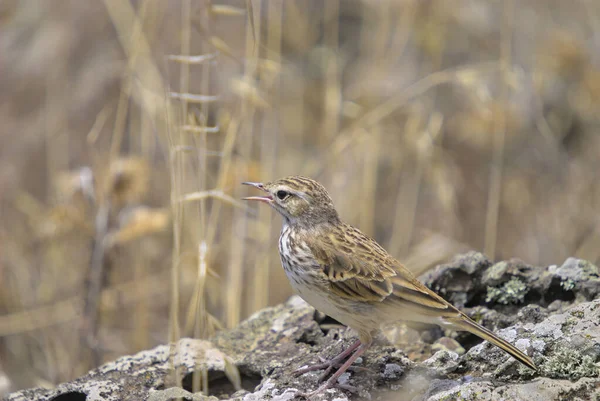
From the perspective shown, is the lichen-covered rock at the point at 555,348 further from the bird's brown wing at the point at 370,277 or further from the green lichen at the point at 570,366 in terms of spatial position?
the bird's brown wing at the point at 370,277

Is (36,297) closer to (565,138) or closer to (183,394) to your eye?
(183,394)

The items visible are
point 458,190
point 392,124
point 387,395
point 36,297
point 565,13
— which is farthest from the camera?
point 565,13

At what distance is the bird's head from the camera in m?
4.08

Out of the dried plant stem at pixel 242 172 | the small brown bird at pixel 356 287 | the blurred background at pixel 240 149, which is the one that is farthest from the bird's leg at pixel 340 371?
the dried plant stem at pixel 242 172

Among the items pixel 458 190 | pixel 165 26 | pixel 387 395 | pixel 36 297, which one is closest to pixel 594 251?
pixel 458 190

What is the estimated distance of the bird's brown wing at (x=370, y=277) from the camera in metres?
3.56

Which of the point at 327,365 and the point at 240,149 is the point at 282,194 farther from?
the point at 240,149

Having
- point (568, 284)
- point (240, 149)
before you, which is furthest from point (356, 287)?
point (240, 149)

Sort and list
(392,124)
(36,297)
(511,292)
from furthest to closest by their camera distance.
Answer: (392,124), (36,297), (511,292)

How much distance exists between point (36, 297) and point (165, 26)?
13.1 ft

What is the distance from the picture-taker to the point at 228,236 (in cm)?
640

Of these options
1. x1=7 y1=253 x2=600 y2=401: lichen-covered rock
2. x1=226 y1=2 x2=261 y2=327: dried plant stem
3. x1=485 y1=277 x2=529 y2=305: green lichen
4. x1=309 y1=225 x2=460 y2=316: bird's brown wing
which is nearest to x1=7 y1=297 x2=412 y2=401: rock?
x1=7 y1=253 x2=600 y2=401: lichen-covered rock

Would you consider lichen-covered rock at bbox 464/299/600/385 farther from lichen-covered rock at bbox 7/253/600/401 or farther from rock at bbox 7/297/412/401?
rock at bbox 7/297/412/401

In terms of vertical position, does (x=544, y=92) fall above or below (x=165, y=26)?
below
